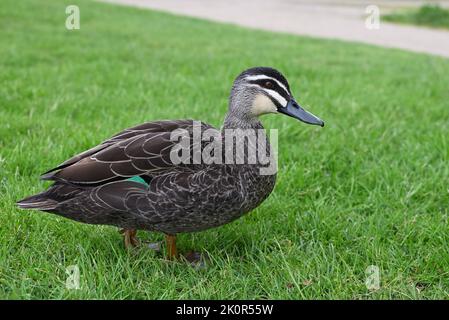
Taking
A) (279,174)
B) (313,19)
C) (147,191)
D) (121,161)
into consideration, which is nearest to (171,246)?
(147,191)

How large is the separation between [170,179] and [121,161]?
0.79 feet

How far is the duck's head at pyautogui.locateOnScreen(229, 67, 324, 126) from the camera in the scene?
266 cm

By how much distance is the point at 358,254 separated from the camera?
2.73 metres

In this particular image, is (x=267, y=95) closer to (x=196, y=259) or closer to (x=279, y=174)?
(x=196, y=259)

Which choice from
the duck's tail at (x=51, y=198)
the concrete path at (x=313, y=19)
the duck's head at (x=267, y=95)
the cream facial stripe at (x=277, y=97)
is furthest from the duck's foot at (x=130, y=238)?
the concrete path at (x=313, y=19)

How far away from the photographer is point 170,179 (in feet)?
8.18

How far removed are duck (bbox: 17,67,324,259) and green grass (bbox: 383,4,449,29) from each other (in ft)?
42.7

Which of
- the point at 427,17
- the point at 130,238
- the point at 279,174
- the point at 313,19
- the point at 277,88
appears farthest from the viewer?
the point at 313,19

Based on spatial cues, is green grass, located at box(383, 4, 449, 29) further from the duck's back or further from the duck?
the duck's back

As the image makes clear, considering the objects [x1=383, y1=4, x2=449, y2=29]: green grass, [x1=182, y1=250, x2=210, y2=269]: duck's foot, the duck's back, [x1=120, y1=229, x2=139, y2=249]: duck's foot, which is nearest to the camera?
the duck's back

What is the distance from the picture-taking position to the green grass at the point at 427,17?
568 inches

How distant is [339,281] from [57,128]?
102 inches

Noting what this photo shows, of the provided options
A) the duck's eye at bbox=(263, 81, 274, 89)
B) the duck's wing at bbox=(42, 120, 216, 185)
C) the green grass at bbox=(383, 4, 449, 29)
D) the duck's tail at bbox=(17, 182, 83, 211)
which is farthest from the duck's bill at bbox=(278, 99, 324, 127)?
the green grass at bbox=(383, 4, 449, 29)
